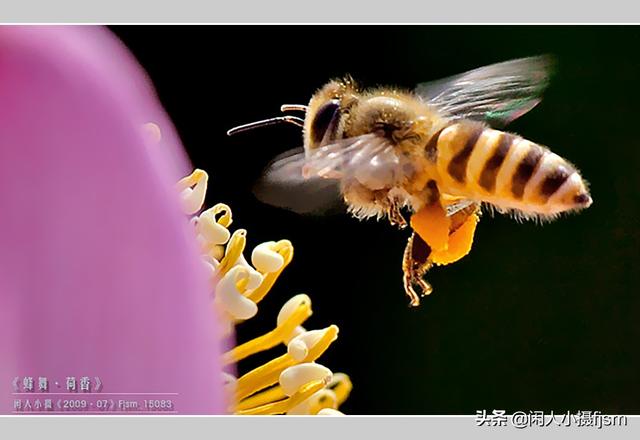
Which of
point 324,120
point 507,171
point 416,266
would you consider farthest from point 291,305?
point 507,171

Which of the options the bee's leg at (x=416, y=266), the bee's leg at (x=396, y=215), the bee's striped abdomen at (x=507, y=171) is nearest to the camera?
the bee's striped abdomen at (x=507, y=171)

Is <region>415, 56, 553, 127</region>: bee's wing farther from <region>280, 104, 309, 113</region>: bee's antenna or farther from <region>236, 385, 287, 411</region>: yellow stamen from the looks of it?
<region>236, 385, 287, 411</region>: yellow stamen

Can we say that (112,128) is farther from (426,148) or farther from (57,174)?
(426,148)

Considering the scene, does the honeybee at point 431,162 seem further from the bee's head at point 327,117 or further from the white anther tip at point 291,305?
the white anther tip at point 291,305

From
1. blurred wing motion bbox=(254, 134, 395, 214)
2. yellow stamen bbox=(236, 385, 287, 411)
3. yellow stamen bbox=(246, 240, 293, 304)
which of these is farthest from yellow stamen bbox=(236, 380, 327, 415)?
blurred wing motion bbox=(254, 134, 395, 214)

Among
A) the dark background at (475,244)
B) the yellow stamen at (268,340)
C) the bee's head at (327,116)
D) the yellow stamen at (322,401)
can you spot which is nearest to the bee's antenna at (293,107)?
the dark background at (475,244)
